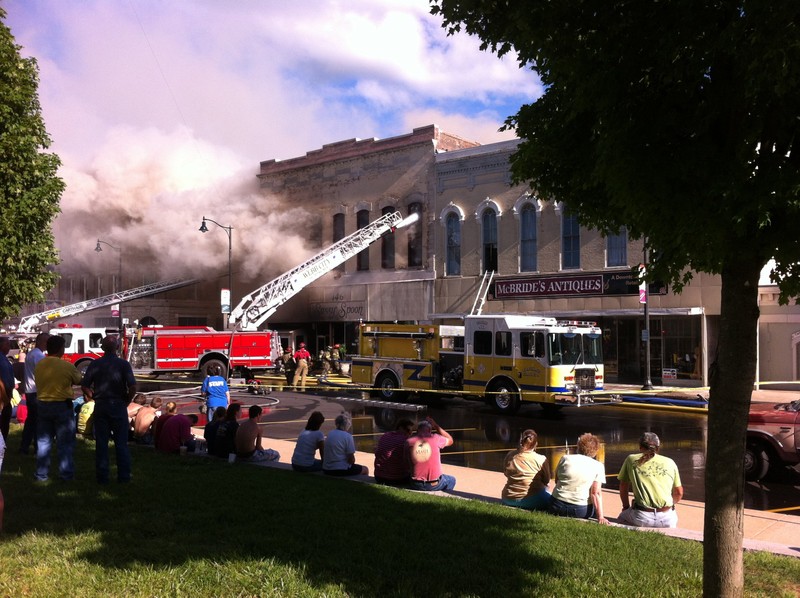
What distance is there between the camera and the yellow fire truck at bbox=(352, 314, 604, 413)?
1809 cm

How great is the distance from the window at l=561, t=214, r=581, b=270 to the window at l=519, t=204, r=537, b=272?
1.30 meters

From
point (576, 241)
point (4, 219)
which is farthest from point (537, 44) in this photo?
point (576, 241)

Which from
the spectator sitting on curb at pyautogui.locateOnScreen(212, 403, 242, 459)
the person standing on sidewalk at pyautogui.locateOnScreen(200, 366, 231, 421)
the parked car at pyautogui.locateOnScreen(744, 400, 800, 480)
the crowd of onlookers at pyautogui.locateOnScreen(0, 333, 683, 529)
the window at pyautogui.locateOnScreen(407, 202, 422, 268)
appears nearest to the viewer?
the crowd of onlookers at pyautogui.locateOnScreen(0, 333, 683, 529)

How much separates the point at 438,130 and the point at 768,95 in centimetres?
2906

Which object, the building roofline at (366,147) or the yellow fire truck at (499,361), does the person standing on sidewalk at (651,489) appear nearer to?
the yellow fire truck at (499,361)

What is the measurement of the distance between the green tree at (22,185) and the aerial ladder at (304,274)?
15137 millimetres

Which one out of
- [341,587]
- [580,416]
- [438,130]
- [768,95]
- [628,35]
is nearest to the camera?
[768,95]

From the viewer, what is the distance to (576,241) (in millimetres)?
27719

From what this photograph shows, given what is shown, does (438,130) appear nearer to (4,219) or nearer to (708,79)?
(4,219)

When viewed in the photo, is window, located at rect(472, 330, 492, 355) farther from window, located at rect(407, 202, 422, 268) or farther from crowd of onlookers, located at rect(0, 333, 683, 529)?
window, located at rect(407, 202, 422, 268)

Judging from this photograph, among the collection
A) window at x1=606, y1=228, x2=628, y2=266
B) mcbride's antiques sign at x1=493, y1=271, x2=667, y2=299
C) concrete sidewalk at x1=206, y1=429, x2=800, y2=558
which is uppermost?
window at x1=606, y1=228, x2=628, y2=266

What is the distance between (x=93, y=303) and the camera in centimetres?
3531

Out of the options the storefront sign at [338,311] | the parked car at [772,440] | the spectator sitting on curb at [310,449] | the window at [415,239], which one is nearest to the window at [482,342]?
the parked car at [772,440]

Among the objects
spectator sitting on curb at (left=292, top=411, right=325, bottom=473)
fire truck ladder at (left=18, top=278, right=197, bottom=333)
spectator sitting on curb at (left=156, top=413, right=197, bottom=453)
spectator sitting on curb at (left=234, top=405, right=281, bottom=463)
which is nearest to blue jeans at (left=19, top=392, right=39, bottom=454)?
spectator sitting on curb at (left=156, top=413, right=197, bottom=453)
